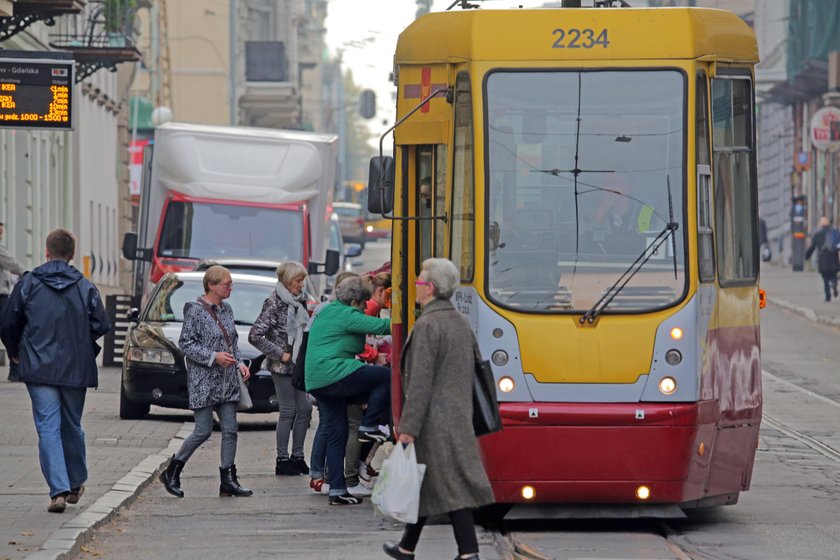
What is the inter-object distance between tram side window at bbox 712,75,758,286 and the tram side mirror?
1979 mm

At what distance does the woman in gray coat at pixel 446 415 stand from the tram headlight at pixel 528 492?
5.50ft

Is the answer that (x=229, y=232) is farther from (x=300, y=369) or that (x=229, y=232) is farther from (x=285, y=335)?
(x=300, y=369)

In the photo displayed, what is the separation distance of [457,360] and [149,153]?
17.2 m

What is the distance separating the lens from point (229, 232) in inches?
1002

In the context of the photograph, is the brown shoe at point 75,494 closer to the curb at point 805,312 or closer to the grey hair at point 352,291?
the grey hair at point 352,291

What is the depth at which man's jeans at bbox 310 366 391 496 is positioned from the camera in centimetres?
1271

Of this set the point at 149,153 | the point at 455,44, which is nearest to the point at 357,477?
the point at 455,44

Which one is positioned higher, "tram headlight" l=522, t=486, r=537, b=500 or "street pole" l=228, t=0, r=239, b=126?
"street pole" l=228, t=0, r=239, b=126

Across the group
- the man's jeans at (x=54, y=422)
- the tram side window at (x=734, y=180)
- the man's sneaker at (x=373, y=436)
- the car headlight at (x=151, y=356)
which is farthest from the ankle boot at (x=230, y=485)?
the car headlight at (x=151, y=356)

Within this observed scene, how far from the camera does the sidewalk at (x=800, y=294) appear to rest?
3716 cm

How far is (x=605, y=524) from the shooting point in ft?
38.5

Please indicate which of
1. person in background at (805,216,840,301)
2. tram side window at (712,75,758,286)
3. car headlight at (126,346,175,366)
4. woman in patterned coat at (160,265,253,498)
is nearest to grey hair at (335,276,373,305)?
woman in patterned coat at (160,265,253,498)

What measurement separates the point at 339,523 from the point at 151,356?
23.1ft

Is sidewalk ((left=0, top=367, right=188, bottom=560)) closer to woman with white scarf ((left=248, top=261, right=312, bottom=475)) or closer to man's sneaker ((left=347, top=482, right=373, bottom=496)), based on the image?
woman with white scarf ((left=248, top=261, right=312, bottom=475))
